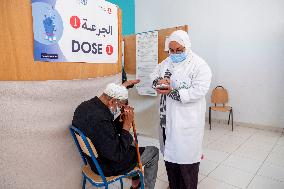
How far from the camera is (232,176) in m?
2.64

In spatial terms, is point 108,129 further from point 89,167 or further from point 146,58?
point 146,58

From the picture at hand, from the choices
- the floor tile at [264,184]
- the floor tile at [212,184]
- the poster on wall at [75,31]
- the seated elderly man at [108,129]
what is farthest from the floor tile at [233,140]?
the poster on wall at [75,31]

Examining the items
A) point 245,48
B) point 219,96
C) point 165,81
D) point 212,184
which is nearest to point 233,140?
point 219,96

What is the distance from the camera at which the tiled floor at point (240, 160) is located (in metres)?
2.49

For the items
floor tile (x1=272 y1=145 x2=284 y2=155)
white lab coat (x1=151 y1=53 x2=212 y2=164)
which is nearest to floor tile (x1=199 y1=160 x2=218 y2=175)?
white lab coat (x1=151 y1=53 x2=212 y2=164)

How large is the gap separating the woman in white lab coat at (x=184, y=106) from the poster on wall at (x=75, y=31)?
1.95ft

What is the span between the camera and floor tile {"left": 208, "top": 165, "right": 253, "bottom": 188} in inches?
98.3

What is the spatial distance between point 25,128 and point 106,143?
55 centimetres

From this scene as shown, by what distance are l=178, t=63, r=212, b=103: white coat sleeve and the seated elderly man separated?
0.50 metres

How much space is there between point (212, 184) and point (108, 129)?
1.60 m

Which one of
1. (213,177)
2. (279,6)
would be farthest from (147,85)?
(279,6)

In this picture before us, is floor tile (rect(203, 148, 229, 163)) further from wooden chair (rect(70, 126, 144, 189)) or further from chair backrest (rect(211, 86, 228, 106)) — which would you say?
wooden chair (rect(70, 126, 144, 189))

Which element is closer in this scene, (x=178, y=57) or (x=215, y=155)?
(x=178, y=57)

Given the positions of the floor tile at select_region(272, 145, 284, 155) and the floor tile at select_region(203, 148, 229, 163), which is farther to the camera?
the floor tile at select_region(272, 145, 284, 155)
